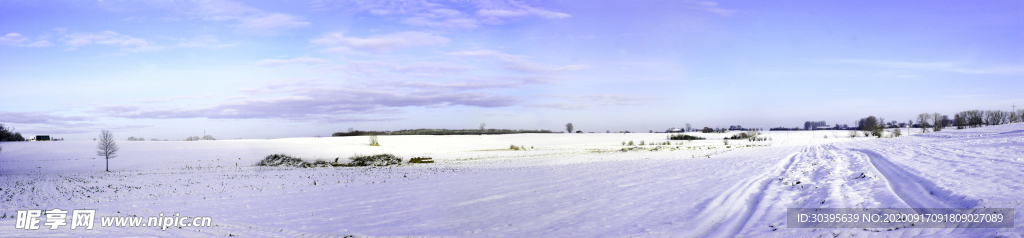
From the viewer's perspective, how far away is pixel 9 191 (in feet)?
58.1

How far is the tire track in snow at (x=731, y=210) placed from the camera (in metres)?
7.96

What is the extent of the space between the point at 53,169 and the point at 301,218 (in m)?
36.0

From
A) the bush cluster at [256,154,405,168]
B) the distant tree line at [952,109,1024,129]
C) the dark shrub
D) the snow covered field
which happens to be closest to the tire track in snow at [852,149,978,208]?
the snow covered field

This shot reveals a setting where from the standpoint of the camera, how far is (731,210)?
955 centimetres

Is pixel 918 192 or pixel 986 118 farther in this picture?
pixel 986 118

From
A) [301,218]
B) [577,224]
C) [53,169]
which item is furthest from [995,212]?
[53,169]

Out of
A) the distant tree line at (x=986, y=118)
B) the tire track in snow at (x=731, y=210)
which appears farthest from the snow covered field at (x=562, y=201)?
the distant tree line at (x=986, y=118)

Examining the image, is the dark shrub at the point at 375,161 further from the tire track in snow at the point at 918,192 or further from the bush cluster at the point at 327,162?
the tire track in snow at the point at 918,192

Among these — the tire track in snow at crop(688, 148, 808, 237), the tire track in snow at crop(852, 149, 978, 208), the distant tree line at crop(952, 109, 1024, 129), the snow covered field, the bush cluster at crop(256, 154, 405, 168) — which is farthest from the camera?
the distant tree line at crop(952, 109, 1024, 129)

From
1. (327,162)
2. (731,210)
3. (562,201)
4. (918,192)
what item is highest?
(918,192)

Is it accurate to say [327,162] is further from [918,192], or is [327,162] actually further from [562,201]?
[918,192]

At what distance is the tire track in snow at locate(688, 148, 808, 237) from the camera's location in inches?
313

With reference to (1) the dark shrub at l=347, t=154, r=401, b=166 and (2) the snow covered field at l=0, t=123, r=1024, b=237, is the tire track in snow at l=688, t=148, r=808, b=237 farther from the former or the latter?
(1) the dark shrub at l=347, t=154, r=401, b=166

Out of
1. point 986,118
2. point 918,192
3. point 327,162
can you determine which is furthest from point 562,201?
point 986,118
